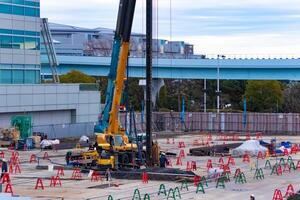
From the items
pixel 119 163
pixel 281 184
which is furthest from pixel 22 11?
pixel 281 184

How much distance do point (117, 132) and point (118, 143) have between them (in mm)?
1703

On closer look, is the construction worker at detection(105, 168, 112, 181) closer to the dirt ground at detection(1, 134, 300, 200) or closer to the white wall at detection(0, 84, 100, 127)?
the dirt ground at detection(1, 134, 300, 200)

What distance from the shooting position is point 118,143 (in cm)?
5088

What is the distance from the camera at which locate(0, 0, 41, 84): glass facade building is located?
77625 millimetres

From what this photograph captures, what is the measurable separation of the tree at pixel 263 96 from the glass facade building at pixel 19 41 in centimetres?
4249

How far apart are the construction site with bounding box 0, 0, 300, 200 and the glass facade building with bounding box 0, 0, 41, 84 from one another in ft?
0.31

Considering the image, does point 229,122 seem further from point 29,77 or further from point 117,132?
point 117,132

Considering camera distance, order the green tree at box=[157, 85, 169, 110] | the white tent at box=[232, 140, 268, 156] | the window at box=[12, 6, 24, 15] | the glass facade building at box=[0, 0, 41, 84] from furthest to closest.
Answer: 1. the green tree at box=[157, 85, 169, 110]
2. the window at box=[12, 6, 24, 15]
3. the glass facade building at box=[0, 0, 41, 84]
4. the white tent at box=[232, 140, 268, 156]

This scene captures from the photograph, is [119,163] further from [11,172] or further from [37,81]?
[37,81]

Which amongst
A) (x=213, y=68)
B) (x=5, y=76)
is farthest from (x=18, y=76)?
(x=213, y=68)

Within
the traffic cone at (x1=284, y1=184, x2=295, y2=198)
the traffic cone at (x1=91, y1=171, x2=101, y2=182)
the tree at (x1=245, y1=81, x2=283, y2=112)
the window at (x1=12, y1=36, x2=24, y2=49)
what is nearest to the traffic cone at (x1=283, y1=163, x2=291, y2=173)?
the traffic cone at (x1=284, y1=184, x2=295, y2=198)

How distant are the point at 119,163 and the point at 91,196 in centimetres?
1071

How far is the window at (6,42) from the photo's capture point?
254 feet

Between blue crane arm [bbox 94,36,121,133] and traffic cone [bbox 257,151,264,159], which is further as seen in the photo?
traffic cone [bbox 257,151,264,159]
